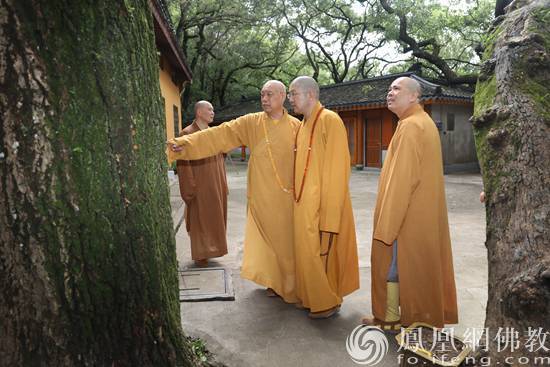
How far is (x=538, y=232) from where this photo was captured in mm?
1663

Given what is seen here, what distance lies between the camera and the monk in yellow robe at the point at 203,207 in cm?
455

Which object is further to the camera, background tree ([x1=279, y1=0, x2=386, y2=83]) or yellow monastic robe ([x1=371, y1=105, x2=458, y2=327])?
background tree ([x1=279, y1=0, x2=386, y2=83])

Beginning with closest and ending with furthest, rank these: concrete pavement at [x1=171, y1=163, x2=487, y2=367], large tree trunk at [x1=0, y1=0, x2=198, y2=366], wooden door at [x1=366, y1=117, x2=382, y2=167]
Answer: large tree trunk at [x1=0, y1=0, x2=198, y2=366], concrete pavement at [x1=171, y1=163, x2=487, y2=367], wooden door at [x1=366, y1=117, x2=382, y2=167]

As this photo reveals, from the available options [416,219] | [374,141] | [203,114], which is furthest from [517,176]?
[374,141]

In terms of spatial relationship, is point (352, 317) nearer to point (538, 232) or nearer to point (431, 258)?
point (431, 258)

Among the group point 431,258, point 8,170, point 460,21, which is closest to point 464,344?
point 431,258

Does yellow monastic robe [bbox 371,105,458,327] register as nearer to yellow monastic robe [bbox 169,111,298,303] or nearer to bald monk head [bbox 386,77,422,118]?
bald monk head [bbox 386,77,422,118]

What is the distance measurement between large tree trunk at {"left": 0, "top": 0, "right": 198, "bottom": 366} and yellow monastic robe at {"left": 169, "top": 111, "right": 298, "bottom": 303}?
180 cm

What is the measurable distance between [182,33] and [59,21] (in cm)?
2067

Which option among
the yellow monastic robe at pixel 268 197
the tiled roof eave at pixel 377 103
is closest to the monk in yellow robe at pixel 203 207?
the yellow monastic robe at pixel 268 197

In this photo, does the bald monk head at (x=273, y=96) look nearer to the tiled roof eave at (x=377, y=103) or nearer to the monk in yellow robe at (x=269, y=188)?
the monk in yellow robe at (x=269, y=188)

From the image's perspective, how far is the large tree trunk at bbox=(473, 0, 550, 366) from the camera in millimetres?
1534

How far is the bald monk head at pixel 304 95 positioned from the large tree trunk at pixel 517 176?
4.20 feet

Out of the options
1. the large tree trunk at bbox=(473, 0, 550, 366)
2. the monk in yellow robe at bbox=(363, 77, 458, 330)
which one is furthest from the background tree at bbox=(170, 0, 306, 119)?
the large tree trunk at bbox=(473, 0, 550, 366)
